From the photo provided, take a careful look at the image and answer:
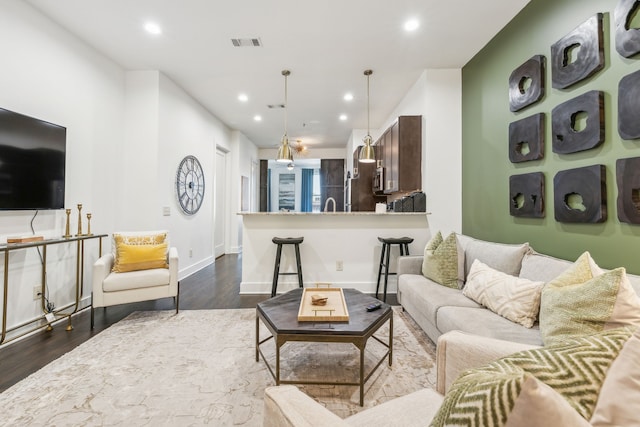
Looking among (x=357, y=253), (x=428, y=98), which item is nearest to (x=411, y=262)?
(x=357, y=253)

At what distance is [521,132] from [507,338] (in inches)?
75.8

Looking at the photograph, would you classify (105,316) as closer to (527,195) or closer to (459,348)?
(459,348)

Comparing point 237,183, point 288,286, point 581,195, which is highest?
point 237,183

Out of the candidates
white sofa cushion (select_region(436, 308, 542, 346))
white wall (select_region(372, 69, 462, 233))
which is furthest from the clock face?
white sofa cushion (select_region(436, 308, 542, 346))

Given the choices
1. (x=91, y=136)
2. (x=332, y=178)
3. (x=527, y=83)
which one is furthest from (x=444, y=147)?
(x=332, y=178)

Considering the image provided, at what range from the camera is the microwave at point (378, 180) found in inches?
199

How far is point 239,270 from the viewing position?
5184 millimetres

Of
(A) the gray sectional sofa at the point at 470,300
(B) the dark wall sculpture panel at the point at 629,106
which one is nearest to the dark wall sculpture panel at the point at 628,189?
(B) the dark wall sculpture panel at the point at 629,106

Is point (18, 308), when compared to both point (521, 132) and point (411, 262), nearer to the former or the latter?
point (411, 262)

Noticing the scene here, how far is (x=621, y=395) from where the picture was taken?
57 centimetres

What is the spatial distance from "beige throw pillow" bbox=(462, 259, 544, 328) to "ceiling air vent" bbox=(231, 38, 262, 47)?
10.5 ft

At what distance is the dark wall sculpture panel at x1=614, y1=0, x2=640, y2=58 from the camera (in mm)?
1689

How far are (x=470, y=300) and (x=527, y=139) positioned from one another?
60.6 inches

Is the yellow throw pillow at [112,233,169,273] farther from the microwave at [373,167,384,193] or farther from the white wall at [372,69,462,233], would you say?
the microwave at [373,167,384,193]
